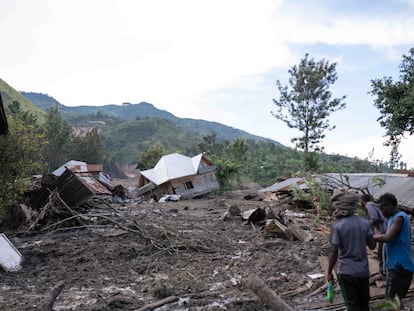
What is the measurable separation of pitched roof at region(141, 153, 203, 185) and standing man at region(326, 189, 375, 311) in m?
25.1

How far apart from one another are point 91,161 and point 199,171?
64.6ft

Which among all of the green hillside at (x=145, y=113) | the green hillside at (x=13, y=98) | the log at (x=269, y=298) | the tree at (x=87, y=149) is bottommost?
the log at (x=269, y=298)

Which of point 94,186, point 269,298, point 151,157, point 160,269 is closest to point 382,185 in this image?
point 160,269

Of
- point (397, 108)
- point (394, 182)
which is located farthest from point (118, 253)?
point (397, 108)

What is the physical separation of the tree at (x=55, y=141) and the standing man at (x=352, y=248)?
3652 cm

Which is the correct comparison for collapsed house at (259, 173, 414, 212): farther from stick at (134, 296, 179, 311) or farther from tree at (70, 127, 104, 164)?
tree at (70, 127, 104, 164)

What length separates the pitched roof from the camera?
2888 centimetres

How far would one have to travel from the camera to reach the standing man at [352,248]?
11.8 ft

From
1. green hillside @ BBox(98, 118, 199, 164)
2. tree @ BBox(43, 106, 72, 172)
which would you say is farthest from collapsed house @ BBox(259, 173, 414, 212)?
green hillside @ BBox(98, 118, 199, 164)

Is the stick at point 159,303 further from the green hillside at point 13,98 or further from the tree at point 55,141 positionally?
the green hillside at point 13,98

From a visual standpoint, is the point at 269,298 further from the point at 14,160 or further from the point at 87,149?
the point at 87,149

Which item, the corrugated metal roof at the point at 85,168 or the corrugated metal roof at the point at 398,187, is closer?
the corrugated metal roof at the point at 398,187

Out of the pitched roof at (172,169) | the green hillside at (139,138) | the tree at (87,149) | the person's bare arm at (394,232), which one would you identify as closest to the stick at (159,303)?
the person's bare arm at (394,232)

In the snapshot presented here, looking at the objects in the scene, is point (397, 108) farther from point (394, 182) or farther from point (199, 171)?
point (199, 171)
